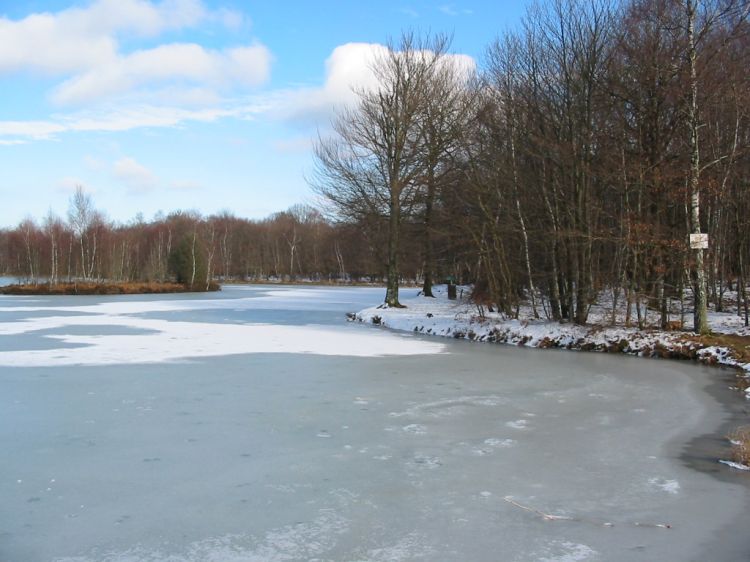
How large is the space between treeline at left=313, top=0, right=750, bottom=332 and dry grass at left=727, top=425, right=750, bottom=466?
19.5 feet

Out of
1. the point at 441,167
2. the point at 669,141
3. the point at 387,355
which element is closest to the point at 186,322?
the point at 387,355

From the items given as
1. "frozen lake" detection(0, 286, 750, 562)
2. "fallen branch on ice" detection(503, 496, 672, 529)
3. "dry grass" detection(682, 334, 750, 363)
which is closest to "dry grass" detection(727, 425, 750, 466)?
"frozen lake" detection(0, 286, 750, 562)

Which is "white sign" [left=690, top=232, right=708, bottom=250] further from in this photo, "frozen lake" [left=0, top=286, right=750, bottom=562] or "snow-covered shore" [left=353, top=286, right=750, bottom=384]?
"frozen lake" [left=0, top=286, right=750, bottom=562]

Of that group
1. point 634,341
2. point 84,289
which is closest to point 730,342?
point 634,341

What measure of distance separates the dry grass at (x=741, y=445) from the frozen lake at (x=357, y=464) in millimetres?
244

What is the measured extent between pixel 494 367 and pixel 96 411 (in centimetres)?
622

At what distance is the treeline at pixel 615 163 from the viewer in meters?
12.4

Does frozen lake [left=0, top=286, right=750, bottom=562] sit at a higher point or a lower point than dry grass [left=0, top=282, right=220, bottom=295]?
lower

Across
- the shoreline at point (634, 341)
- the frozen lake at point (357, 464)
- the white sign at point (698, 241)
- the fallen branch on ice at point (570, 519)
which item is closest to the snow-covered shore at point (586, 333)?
the shoreline at point (634, 341)

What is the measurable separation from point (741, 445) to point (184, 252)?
1944 inches

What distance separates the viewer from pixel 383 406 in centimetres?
748

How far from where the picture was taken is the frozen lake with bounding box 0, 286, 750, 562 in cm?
368

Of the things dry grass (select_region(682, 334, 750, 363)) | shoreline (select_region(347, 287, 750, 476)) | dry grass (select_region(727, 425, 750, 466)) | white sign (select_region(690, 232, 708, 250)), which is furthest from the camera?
white sign (select_region(690, 232, 708, 250))

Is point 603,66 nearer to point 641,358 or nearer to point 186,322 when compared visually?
point 641,358
